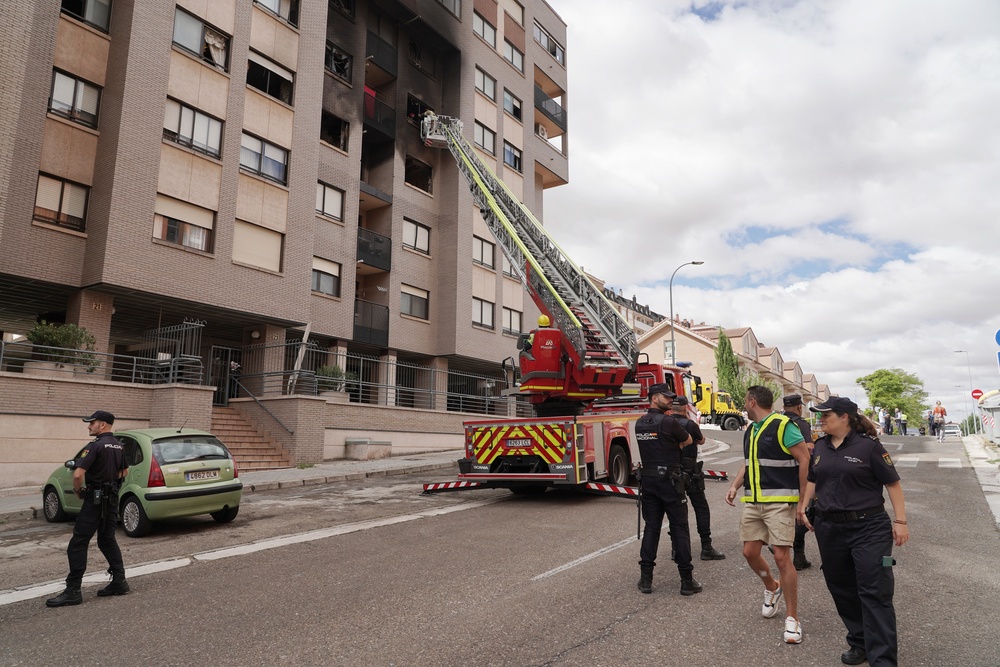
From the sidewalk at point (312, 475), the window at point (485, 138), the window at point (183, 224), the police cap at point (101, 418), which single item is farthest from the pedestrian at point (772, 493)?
the window at point (485, 138)

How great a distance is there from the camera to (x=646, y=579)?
220 inches

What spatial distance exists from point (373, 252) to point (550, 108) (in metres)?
15.5

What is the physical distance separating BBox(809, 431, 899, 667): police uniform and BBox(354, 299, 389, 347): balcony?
21.4 meters

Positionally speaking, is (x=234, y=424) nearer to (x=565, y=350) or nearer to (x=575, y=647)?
(x=565, y=350)

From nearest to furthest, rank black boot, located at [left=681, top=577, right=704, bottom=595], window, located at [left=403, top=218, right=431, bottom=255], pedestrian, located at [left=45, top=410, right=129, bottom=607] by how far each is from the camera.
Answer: black boot, located at [left=681, top=577, right=704, bottom=595] < pedestrian, located at [left=45, top=410, right=129, bottom=607] < window, located at [left=403, top=218, right=431, bottom=255]

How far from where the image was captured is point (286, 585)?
→ 6035 millimetres

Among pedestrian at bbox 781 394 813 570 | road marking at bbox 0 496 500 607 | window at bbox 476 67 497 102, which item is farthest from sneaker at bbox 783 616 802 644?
window at bbox 476 67 497 102

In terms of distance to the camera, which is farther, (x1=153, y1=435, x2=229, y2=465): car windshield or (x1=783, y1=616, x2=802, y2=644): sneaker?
(x1=153, y1=435, x2=229, y2=465): car windshield

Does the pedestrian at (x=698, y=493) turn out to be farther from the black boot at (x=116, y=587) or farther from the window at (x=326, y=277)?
the window at (x=326, y=277)

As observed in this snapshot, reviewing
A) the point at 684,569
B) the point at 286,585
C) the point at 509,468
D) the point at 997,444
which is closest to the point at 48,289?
the point at 509,468

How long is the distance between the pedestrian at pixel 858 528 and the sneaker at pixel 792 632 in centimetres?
30

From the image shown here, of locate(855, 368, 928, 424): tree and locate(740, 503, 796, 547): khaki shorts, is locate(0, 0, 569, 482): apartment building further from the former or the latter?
locate(855, 368, 928, 424): tree

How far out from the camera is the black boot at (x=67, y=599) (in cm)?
552

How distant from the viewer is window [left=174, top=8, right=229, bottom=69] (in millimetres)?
19000
